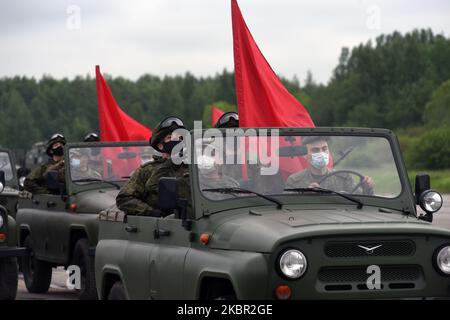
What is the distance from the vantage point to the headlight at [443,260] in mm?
8188

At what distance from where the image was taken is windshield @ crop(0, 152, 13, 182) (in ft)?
61.1

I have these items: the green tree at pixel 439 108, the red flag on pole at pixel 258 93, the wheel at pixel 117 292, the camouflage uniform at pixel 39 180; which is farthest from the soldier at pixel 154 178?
the green tree at pixel 439 108

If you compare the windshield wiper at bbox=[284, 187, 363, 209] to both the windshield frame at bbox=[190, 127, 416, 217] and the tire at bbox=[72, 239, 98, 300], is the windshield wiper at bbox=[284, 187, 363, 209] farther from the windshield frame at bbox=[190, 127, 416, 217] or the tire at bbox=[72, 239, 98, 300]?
the tire at bbox=[72, 239, 98, 300]

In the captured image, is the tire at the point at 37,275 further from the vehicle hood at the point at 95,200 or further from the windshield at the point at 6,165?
the windshield at the point at 6,165

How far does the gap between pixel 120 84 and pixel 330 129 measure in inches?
6132

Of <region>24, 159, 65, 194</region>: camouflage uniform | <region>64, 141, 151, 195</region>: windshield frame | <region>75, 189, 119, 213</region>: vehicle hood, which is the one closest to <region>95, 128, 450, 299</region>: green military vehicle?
<region>75, 189, 119, 213</region>: vehicle hood

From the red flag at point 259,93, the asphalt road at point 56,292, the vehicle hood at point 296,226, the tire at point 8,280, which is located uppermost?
the red flag at point 259,93

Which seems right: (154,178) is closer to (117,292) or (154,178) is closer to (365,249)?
(117,292)

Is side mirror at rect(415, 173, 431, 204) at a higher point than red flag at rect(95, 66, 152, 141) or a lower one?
lower

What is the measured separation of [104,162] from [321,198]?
696cm

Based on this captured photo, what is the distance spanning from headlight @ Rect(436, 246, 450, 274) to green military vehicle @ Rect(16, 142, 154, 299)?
6.54m

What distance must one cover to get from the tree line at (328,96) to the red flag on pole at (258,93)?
211 feet

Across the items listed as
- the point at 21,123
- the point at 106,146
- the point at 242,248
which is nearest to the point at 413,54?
the point at 21,123
